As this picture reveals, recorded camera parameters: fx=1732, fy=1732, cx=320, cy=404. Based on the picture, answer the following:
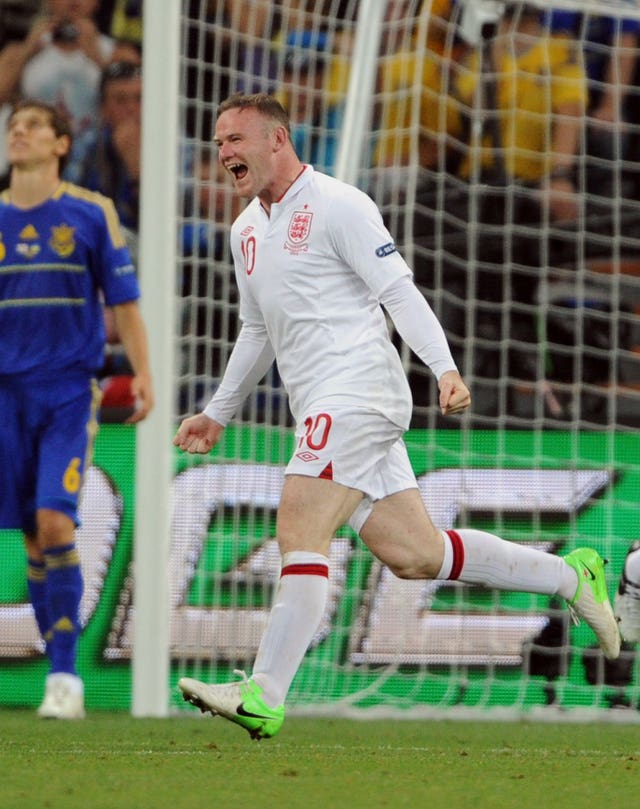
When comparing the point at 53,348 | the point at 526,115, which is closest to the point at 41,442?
the point at 53,348

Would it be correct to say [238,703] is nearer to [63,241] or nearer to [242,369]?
[242,369]

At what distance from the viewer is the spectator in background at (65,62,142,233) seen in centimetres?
980

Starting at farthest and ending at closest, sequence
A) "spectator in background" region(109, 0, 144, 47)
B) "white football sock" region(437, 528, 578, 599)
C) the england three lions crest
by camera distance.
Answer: "spectator in background" region(109, 0, 144, 47), "white football sock" region(437, 528, 578, 599), the england three lions crest

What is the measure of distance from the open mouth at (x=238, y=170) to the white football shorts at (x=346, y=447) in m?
0.65

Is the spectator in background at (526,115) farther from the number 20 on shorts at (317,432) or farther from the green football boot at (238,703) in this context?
the green football boot at (238,703)

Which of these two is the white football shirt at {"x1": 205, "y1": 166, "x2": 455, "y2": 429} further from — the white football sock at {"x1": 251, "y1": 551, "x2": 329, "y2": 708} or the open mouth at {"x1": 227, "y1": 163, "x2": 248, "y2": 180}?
the white football sock at {"x1": 251, "y1": 551, "x2": 329, "y2": 708}

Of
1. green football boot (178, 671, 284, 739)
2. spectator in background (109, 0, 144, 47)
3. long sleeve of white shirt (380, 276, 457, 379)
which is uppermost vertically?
spectator in background (109, 0, 144, 47)

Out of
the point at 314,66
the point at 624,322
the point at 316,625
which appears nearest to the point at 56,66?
the point at 314,66

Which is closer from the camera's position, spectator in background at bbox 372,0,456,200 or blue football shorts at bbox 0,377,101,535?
blue football shorts at bbox 0,377,101,535

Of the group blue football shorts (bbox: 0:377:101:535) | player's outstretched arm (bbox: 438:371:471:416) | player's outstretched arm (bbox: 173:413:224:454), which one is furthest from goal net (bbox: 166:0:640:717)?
player's outstretched arm (bbox: 438:371:471:416)

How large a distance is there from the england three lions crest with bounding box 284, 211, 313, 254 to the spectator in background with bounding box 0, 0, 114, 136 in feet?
19.8

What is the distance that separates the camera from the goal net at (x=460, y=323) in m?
6.98

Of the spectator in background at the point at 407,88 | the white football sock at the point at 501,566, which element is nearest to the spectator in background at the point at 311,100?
the spectator in background at the point at 407,88

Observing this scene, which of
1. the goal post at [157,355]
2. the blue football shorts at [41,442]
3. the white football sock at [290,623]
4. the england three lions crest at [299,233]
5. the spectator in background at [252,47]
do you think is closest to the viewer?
the white football sock at [290,623]
